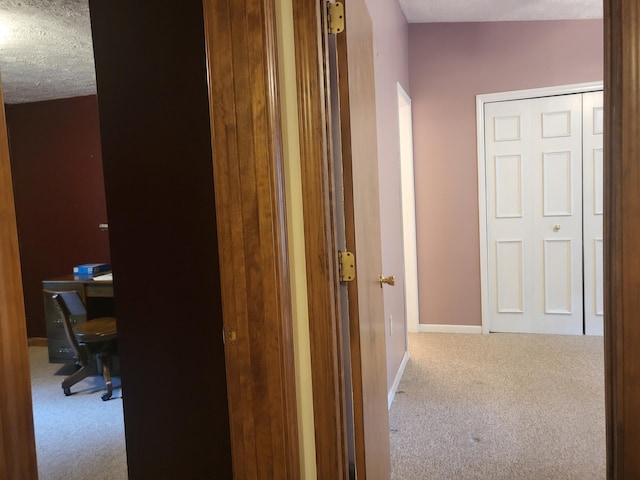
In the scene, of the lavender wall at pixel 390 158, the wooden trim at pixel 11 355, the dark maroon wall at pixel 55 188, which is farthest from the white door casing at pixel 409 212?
the wooden trim at pixel 11 355

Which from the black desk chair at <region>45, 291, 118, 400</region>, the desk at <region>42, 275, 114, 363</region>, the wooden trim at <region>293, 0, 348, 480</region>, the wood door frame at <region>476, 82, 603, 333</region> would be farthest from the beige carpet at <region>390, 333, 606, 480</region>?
the desk at <region>42, 275, 114, 363</region>

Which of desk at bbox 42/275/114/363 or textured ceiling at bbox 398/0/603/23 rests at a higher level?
textured ceiling at bbox 398/0/603/23

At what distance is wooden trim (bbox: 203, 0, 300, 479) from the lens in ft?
3.37

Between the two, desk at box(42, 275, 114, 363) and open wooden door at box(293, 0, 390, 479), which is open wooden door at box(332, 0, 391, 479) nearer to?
open wooden door at box(293, 0, 390, 479)

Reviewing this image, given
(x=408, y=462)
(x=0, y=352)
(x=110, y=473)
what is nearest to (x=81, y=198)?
(x=110, y=473)

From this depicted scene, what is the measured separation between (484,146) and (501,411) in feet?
7.44

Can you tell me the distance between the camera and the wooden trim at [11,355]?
0.51m

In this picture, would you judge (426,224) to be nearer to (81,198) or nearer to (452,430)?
(452,430)

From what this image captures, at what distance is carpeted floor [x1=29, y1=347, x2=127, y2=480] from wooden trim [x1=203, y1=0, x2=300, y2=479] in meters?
1.47

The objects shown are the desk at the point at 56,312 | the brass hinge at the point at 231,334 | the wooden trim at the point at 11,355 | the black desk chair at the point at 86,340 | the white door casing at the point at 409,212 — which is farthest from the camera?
the white door casing at the point at 409,212

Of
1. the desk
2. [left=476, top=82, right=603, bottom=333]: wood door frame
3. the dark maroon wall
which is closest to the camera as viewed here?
the desk


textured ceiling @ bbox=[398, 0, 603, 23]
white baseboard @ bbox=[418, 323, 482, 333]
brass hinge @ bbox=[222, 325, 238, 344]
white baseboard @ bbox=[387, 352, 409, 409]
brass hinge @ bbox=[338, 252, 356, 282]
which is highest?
textured ceiling @ bbox=[398, 0, 603, 23]

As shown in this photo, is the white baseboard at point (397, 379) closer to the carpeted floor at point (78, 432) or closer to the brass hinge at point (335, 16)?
the carpeted floor at point (78, 432)

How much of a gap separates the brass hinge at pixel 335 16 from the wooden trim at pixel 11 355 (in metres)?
1.04
